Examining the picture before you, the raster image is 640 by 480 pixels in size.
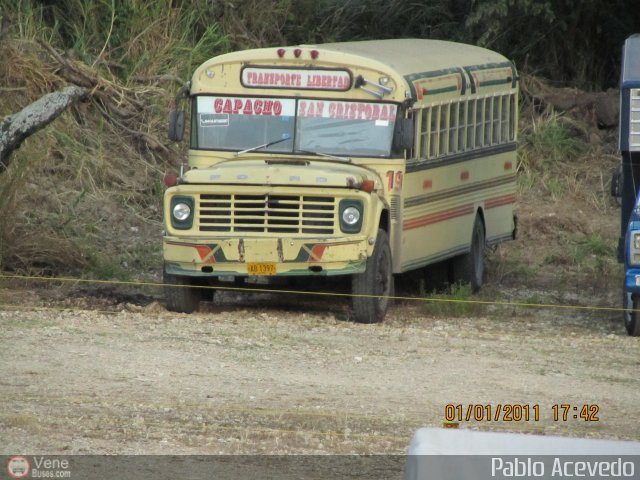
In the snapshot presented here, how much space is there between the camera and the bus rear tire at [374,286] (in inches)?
495

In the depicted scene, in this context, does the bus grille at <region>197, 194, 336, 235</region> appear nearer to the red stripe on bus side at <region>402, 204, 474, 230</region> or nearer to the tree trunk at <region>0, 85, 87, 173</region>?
the red stripe on bus side at <region>402, 204, 474, 230</region>

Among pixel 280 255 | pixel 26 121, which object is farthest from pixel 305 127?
pixel 26 121

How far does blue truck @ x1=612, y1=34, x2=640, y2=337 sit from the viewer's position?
1224 centimetres

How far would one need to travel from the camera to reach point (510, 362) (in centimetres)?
1102

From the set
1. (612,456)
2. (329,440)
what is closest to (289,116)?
(329,440)

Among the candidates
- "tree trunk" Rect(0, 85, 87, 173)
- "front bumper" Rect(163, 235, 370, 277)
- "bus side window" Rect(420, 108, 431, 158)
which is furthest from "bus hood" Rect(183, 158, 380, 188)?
"tree trunk" Rect(0, 85, 87, 173)

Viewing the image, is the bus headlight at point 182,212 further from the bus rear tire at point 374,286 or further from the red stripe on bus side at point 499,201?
the red stripe on bus side at point 499,201

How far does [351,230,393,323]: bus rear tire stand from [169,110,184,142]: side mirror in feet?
7.33

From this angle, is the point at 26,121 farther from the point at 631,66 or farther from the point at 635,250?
the point at 635,250

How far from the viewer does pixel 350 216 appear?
40.5 feet

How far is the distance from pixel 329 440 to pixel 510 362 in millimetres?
3057

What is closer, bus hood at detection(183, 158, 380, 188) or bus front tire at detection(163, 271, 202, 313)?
bus hood at detection(183, 158, 380, 188)

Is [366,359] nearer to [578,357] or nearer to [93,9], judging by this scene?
[578,357]

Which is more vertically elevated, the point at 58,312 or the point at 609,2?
the point at 609,2
